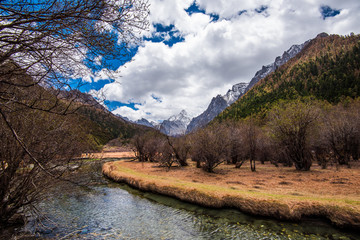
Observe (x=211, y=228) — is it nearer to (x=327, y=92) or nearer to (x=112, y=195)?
(x=112, y=195)

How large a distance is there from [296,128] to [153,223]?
67.5 feet

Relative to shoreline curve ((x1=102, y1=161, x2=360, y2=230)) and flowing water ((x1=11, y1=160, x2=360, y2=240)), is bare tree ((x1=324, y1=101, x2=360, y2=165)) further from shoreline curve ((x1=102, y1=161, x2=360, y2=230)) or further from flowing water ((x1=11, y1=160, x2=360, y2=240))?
flowing water ((x1=11, y1=160, x2=360, y2=240))

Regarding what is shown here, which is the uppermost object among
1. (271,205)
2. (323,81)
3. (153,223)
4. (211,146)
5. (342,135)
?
(323,81)

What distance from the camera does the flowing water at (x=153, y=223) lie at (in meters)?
8.94

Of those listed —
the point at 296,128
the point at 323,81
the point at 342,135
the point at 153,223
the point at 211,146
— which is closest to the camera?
the point at 153,223

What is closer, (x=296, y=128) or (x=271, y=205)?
(x=271, y=205)

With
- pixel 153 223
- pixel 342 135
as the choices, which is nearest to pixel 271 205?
pixel 153 223

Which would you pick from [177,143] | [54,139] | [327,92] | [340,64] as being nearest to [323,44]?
[340,64]

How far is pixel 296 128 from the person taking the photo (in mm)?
22250

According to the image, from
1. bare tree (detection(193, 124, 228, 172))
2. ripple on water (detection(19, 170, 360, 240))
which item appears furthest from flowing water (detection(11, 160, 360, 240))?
bare tree (detection(193, 124, 228, 172))

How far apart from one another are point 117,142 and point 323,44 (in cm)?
18859

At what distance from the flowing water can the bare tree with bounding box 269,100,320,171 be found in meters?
14.8

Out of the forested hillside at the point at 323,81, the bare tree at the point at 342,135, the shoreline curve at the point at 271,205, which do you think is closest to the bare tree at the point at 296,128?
the bare tree at the point at 342,135

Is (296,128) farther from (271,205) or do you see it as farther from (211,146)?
(271,205)
